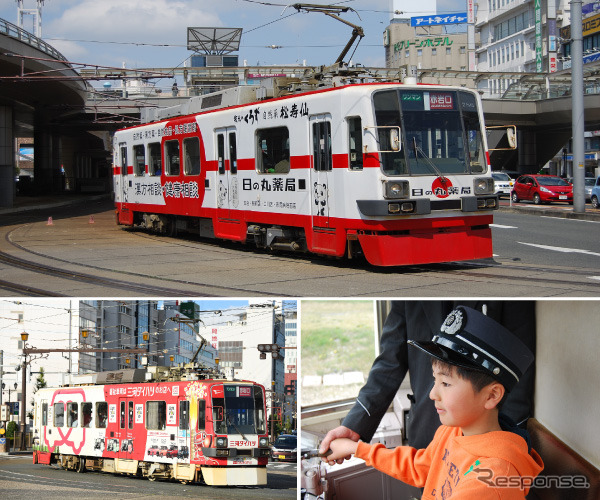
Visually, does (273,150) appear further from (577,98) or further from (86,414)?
(577,98)

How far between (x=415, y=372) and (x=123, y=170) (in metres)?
19.0

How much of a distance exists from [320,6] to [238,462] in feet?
27.7

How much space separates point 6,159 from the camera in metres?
41.0

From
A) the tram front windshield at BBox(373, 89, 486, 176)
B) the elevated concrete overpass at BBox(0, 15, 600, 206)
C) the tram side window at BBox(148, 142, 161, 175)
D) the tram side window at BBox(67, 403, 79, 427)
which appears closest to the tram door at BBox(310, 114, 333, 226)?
the tram front windshield at BBox(373, 89, 486, 176)

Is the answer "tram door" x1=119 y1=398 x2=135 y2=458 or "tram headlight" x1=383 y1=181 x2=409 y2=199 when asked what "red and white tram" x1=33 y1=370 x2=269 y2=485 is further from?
"tram headlight" x1=383 y1=181 x2=409 y2=199

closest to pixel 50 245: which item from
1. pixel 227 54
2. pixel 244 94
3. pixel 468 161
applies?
pixel 244 94

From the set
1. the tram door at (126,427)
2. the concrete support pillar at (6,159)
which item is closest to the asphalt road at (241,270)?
the tram door at (126,427)

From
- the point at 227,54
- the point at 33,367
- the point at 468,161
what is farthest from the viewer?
the point at 227,54

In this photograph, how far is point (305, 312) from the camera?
12.9 feet

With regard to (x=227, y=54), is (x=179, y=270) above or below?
below

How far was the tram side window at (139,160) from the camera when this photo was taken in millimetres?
20297

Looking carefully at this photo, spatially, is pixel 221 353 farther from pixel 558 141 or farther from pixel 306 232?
pixel 558 141

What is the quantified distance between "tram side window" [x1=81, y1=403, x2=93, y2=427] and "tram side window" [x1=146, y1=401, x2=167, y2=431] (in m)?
2.72

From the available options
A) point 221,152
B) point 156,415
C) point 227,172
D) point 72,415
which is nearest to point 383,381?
point 156,415
